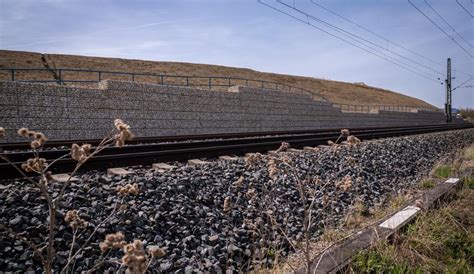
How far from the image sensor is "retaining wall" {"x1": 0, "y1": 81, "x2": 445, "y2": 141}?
12.7 meters

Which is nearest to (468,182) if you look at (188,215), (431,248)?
(431,248)

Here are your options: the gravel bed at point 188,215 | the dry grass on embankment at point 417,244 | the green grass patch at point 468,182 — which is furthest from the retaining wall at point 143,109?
the green grass patch at point 468,182

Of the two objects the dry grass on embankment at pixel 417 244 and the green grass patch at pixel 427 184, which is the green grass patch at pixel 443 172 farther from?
the dry grass on embankment at pixel 417 244

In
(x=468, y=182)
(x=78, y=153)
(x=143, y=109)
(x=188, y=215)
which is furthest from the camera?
(x=143, y=109)

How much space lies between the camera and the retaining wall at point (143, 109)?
41.6 feet

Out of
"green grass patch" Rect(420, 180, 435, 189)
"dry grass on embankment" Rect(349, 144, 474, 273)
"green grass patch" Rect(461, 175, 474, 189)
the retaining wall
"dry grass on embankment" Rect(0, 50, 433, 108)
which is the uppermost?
"dry grass on embankment" Rect(0, 50, 433, 108)

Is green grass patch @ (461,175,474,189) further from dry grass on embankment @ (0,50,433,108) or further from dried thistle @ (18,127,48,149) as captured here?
dry grass on embankment @ (0,50,433,108)

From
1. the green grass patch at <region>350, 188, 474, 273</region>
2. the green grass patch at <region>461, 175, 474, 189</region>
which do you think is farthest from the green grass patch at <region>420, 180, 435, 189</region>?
the green grass patch at <region>350, 188, 474, 273</region>

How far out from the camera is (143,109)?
16234 mm

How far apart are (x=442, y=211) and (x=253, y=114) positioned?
56.1 feet

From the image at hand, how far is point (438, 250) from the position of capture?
512 cm

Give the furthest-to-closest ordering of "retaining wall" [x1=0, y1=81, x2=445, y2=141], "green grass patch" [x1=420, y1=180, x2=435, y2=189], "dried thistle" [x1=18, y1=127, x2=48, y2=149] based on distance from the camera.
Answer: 1. "retaining wall" [x1=0, y1=81, x2=445, y2=141]
2. "green grass patch" [x1=420, y1=180, x2=435, y2=189]
3. "dried thistle" [x1=18, y1=127, x2=48, y2=149]

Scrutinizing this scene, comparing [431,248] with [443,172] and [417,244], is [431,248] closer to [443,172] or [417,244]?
[417,244]

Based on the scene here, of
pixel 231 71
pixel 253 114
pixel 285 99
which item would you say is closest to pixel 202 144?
pixel 253 114
